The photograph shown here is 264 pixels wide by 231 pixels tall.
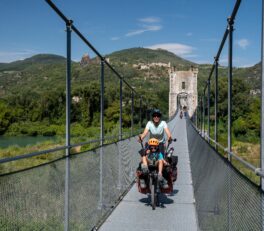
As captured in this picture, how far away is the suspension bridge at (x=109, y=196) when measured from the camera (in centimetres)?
238

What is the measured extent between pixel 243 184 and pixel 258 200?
41 centimetres

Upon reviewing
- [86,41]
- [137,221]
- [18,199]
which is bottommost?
[137,221]

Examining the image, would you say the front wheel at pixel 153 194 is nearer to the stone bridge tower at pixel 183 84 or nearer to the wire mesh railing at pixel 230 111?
the wire mesh railing at pixel 230 111

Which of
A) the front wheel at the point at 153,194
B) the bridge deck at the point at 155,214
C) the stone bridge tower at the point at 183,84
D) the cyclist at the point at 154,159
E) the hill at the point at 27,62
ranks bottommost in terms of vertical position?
the bridge deck at the point at 155,214

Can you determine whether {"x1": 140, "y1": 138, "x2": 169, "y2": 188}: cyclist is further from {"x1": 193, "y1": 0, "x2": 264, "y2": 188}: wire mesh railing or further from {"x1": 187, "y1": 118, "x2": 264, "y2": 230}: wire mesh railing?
{"x1": 187, "y1": 118, "x2": 264, "y2": 230}: wire mesh railing

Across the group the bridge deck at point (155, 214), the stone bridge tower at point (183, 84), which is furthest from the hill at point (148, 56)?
the bridge deck at point (155, 214)

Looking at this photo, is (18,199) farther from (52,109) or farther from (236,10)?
(52,109)

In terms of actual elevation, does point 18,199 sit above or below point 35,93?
below

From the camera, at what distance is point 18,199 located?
2463 mm

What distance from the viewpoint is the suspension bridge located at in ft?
7.79

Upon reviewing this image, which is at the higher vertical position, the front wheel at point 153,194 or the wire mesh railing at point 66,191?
the wire mesh railing at point 66,191

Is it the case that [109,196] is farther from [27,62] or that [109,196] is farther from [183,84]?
[183,84]

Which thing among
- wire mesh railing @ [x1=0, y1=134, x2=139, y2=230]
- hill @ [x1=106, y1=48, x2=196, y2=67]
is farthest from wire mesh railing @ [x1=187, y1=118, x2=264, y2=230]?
hill @ [x1=106, y1=48, x2=196, y2=67]

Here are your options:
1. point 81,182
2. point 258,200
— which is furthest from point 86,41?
point 258,200
